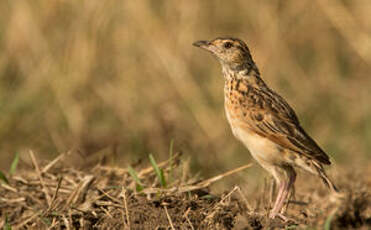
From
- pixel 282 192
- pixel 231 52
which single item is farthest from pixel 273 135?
pixel 231 52

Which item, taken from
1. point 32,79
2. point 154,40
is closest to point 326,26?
point 154,40

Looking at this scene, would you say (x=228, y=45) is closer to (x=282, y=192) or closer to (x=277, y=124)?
(x=277, y=124)

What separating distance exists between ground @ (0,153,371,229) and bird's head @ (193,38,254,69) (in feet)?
3.77

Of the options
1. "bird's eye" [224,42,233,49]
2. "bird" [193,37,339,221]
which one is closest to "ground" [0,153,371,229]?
"bird" [193,37,339,221]

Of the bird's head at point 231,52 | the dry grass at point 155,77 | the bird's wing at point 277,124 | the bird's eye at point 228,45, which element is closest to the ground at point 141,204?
the bird's wing at point 277,124

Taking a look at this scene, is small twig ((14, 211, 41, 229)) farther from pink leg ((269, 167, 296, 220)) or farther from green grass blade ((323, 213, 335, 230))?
green grass blade ((323, 213, 335, 230))

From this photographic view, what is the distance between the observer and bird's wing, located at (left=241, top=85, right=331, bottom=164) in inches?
250

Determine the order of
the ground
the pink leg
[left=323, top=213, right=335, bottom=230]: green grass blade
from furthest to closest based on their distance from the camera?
the pink leg
the ground
[left=323, top=213, right=335, bottom=230]: green grass blade

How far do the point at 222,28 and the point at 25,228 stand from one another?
347 inches

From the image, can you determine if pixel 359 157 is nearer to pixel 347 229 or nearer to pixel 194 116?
pixel 194 116

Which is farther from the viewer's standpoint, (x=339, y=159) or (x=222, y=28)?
(x=222, y=28)

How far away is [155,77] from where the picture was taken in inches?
496

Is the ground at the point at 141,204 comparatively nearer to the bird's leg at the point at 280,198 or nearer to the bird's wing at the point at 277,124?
the bird's leg at the point at 280,198

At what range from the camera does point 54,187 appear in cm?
673
